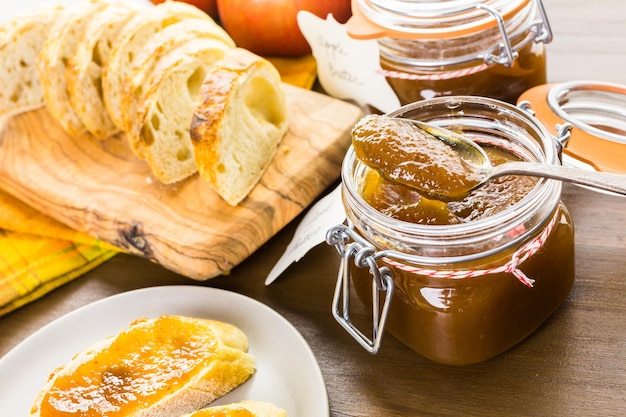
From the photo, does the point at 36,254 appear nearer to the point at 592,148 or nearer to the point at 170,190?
the point at 170,190

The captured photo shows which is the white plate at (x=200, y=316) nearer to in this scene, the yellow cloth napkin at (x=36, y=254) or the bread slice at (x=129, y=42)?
the yellow cloth napkin at (x=36, y=254)

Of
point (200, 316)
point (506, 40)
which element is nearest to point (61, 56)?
point (200, 316)

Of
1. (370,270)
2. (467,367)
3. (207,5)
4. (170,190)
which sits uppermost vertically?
(207,5)

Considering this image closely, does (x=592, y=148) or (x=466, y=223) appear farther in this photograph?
(x=592, y=148)

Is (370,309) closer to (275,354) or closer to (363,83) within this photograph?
(275,354)

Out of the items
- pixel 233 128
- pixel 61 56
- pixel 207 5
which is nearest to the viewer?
pixel 233 128

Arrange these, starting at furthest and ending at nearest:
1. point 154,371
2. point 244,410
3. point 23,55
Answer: point 23,55 → point 154,371 → point 244,410

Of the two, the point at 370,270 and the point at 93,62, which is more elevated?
the point at 93,62

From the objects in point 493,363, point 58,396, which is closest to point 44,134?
point 58,396
